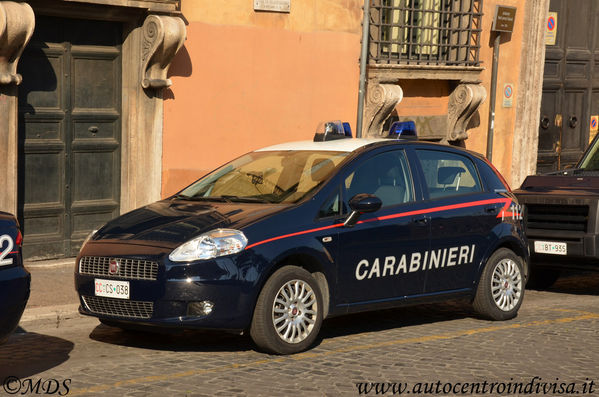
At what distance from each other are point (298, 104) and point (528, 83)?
229 inches

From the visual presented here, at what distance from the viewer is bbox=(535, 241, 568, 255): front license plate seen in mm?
11633

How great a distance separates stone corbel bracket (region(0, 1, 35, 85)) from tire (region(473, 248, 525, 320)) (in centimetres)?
547

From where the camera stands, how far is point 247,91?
1450 centimetres

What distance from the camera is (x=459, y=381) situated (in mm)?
7219

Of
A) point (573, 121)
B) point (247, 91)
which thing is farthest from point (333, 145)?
point (573, 121)

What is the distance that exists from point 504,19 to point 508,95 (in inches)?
56.4

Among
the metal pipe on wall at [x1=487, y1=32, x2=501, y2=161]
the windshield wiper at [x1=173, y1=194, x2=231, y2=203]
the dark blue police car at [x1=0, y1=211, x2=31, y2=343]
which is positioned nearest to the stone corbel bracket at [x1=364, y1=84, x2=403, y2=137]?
the metal pipe on wall at [x1=487, y1=32, x2=501, y2=161]

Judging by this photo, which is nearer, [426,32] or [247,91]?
[247,91]

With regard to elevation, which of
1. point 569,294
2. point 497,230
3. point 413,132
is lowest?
point 569,294

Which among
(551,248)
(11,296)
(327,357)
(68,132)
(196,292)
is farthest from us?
(68,132)

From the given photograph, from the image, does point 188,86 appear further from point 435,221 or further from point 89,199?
point 435,221

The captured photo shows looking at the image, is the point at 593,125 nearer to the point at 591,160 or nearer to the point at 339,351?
the point at 591,160

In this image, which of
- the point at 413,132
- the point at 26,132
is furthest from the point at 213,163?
the point at 413,132

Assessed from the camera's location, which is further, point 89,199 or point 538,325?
point 89,199
